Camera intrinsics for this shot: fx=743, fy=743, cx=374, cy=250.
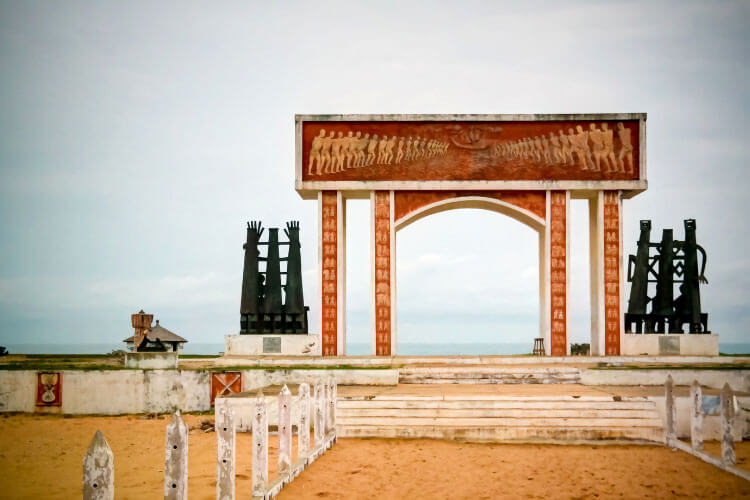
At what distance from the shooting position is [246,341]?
25531 millimetres

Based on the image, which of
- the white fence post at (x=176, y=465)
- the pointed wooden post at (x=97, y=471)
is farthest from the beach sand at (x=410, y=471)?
the pointed wooden post at (x=97, y=471)

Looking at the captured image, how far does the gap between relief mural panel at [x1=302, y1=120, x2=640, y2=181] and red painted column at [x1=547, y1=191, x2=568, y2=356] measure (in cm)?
106

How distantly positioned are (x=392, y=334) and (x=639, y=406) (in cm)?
1219

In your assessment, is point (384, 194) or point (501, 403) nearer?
point (501, 403)

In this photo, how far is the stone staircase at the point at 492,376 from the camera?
19.5 m

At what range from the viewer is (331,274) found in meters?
25.9

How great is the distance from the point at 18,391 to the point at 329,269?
11.0 meters

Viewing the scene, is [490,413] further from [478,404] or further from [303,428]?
[303,428]

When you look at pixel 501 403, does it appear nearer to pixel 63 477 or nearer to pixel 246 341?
pixel 63 477

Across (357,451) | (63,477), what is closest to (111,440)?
(63,477)

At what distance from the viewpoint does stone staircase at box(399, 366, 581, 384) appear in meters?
19.5

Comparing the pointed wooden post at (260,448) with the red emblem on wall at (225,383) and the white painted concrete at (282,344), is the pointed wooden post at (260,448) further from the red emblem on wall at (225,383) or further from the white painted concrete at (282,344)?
the white painted concrete at (282,344)

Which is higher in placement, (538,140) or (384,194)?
(538,140)

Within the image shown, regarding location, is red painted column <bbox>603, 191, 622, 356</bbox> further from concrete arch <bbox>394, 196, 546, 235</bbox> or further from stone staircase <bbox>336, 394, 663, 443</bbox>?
stone staircase <bbox>336, 394, 663, 443</bbox>
